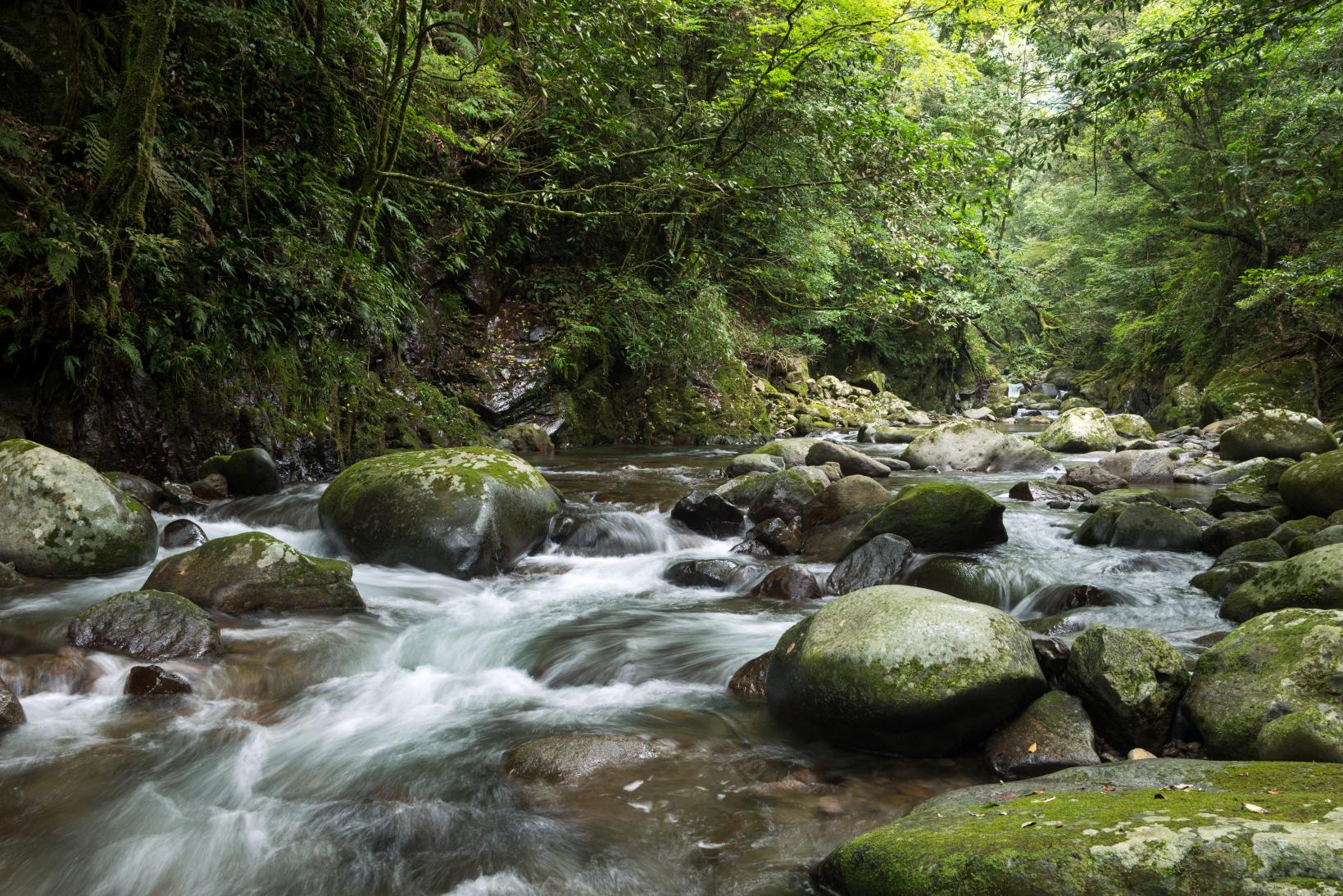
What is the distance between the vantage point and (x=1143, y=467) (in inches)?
421

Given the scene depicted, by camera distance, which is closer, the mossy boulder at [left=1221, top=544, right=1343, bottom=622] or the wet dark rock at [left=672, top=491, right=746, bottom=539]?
the mossy boulder at [left=1221, top=544, right=1343, bottom=622]

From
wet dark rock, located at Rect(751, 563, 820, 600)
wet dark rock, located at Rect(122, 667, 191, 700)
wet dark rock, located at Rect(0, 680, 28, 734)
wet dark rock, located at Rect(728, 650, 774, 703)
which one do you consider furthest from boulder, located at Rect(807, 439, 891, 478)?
wet dark rock, located at Rect(0, 680, 28, 734)

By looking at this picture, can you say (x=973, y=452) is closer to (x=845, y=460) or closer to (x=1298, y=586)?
(x=845, y=460)

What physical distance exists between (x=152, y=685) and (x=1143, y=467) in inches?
459

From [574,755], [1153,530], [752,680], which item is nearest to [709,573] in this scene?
[752,680]

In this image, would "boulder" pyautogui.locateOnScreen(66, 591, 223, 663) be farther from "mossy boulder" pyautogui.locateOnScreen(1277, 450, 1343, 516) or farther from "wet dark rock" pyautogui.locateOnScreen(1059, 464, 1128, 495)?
"wet dark rock" pyautogui.locateOnScreen(1059, 464, 1128, 495)

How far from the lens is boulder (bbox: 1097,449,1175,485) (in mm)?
10586

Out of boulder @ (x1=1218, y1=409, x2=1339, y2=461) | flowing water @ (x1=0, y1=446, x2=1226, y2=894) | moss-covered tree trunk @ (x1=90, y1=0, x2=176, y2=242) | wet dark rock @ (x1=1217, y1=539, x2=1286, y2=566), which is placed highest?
moss-covered tree trunk @ (x1=90, y1=0, x2=176, y2=242)

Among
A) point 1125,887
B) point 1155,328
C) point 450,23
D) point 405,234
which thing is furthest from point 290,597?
point 1155,328

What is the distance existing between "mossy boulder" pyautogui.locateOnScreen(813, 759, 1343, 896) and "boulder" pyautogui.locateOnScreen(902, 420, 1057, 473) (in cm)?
996

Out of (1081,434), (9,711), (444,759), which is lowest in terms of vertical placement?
(444,759)

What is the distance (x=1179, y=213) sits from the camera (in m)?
17.6

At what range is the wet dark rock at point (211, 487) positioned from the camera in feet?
23.9

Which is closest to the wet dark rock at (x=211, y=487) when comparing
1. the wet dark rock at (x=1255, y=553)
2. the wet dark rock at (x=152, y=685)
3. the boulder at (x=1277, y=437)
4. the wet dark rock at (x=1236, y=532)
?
the wet dark rock at (x=152, y=685)
